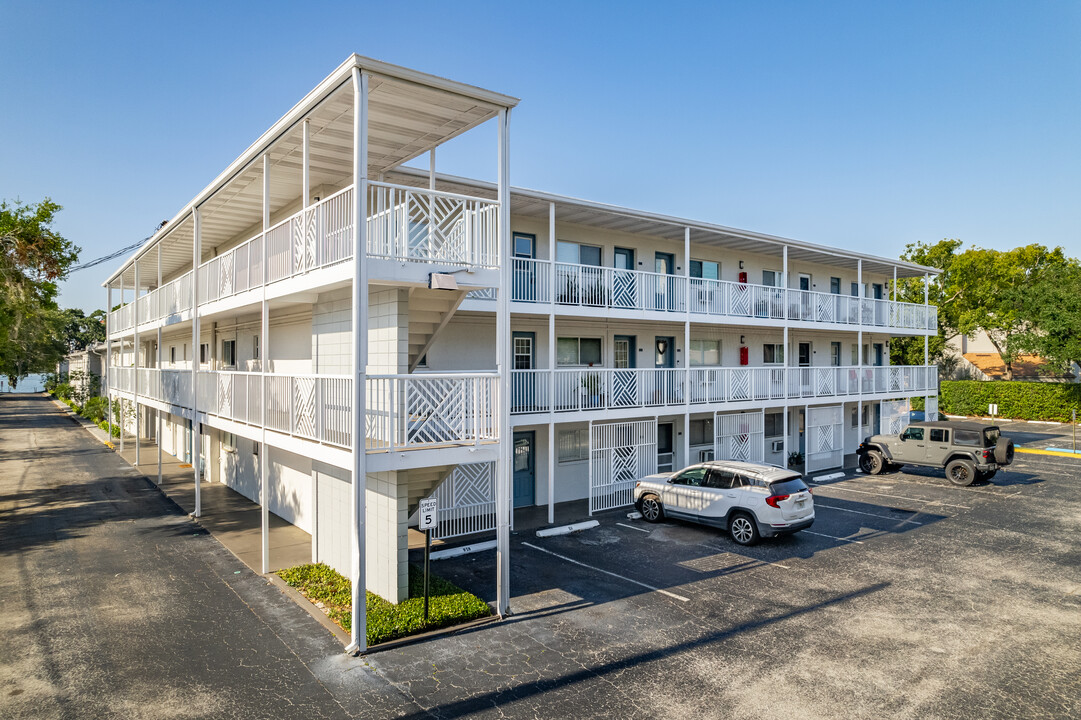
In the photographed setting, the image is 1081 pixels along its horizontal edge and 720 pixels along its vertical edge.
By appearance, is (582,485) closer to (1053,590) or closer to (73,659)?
(1053,590)

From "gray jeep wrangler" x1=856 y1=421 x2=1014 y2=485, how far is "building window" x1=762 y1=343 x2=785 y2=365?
13.6ft

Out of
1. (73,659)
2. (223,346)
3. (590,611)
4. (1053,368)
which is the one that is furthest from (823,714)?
(1053,368)

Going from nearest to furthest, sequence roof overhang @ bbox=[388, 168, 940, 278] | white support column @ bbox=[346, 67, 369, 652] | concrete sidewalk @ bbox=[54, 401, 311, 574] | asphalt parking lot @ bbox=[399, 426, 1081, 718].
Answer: asphalt parking lot @ bbox=[399, 426, 1081, 718]
white support column @ bbox=[346, 67, 369, 652]
concrete sidewalk @ bbox=[54, 401, 311, 574]
roof overhang @ bbox=[388, 168, 940, 278]

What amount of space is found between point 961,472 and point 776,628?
47.2ft

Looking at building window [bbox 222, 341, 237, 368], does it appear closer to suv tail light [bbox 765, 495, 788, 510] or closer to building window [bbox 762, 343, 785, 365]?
suv tail light [bbox 765, 495, 788, 510]

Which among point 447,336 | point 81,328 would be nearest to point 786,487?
point 447,336

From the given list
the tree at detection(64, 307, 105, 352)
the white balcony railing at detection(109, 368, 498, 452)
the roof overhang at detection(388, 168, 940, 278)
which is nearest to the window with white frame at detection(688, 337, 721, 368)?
the roof overhang at detection(388, 168, 940, 278)

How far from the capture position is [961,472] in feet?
63.2

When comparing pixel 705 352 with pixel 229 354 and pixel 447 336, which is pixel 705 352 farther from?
pixel 229 354

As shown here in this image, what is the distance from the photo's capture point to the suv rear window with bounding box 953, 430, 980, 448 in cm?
1895

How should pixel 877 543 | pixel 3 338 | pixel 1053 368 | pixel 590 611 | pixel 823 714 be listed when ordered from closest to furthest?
pixel 823 714 < pixel 590 611 < pixel 877 543 < pixel 3 338 < pixel 1053 368

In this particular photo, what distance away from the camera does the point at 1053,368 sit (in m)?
35.2

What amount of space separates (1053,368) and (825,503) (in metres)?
28.7

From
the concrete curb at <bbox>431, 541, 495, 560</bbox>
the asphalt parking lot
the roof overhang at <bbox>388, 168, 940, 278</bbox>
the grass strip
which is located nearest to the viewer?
the asphalt parking lot
